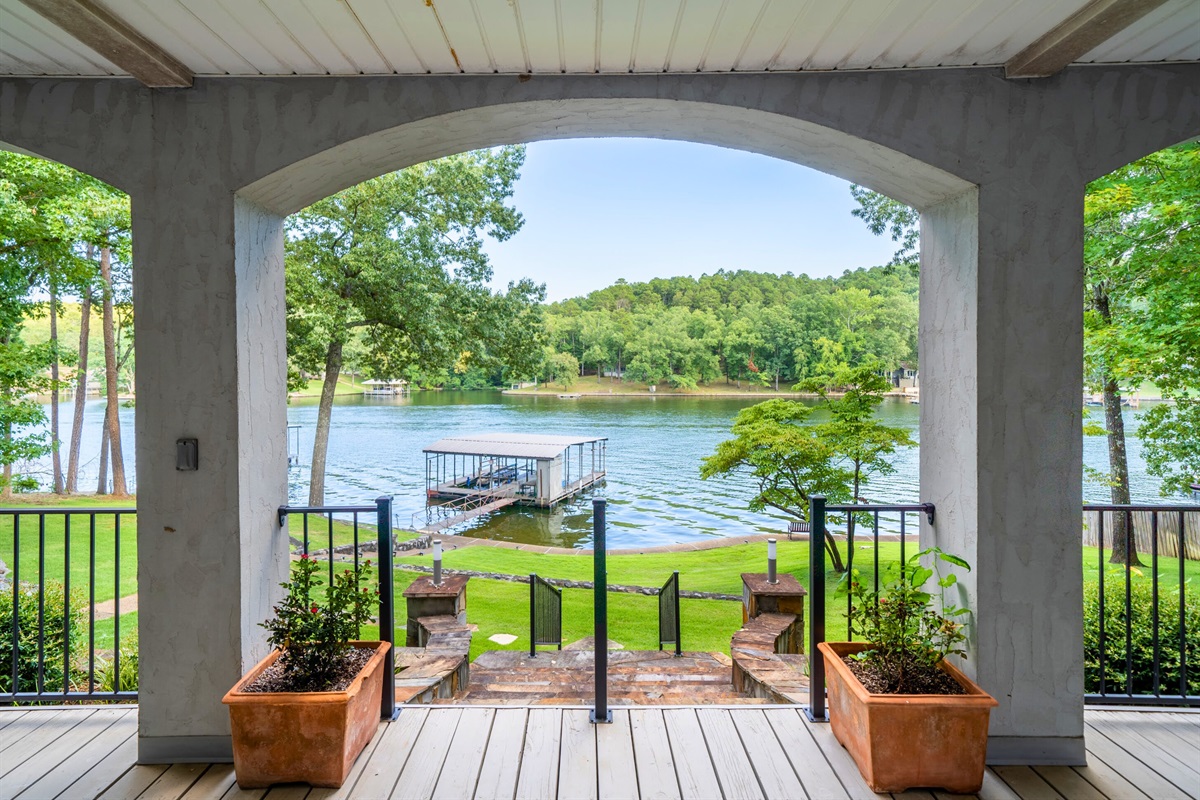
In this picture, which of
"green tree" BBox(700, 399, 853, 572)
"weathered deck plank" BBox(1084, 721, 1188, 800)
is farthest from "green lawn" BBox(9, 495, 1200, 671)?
"weathered deck plank" BBox(1084, 721, 1188, 800)

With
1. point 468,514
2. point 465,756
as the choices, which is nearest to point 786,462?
point 465,756

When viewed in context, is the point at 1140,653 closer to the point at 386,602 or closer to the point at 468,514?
the point at 386,602

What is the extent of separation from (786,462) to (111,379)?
1396 centimetres

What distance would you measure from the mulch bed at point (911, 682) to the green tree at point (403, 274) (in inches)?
413

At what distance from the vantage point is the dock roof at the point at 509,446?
16906 millimetres

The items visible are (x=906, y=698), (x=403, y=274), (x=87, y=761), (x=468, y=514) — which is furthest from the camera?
(x=468, y=514)

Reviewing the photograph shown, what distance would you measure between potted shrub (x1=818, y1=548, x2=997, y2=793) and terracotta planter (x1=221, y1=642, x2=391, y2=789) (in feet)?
→ 5.48

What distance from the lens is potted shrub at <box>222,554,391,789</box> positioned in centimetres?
202

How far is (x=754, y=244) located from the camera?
1494 inches

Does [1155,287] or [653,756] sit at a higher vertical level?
[1155,287]

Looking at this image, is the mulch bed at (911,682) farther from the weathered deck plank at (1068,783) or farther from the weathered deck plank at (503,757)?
the weathered deck plank at (503,757)

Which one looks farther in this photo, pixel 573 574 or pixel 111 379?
pixel 111 379

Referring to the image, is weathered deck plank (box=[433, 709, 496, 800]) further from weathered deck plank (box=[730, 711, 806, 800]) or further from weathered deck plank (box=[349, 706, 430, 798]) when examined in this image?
weathered deck plank (box=[730, 711, 806, 800])

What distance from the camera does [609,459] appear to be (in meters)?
24.1
